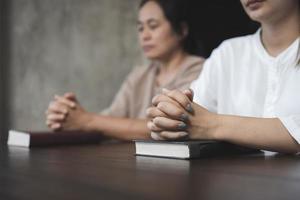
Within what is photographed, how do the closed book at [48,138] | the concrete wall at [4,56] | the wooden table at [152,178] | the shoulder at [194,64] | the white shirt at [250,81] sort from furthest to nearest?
the concrete wall at [4,56] < the shoulder at [194,64] < the closed book at [48,138] < the white shirt at [250,81] < the wooden table at [152,178]

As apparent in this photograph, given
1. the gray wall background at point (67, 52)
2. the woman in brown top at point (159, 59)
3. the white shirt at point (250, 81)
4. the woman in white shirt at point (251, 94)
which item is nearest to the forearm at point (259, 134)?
the woman in white shirt at point (251, 94)

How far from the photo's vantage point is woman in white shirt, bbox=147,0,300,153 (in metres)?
0.88

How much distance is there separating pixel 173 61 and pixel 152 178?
1375 millimetres

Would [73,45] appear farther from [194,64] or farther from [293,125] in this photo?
[293,125]

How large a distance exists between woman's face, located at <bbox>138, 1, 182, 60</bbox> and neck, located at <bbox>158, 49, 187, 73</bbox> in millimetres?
19

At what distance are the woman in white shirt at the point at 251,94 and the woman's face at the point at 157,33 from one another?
0.52 metres

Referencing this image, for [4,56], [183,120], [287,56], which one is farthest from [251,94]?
[4,56]

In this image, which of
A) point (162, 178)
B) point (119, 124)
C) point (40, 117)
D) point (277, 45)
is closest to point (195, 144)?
point (162, 178)

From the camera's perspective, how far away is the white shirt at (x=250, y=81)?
44.9 inches

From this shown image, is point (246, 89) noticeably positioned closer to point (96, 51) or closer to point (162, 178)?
point (162, 178)

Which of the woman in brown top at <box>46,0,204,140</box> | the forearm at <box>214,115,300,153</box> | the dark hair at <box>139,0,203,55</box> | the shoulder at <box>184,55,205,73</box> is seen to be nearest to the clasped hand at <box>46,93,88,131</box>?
the woman in brown top at <box>46,0,204,140</box>

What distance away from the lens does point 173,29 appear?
195 centimetres

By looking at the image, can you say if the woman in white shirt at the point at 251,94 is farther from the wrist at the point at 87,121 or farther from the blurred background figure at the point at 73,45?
the blurred background figure at the point at 73,45

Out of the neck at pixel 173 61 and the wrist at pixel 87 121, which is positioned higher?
the neck at pixel 173 61
